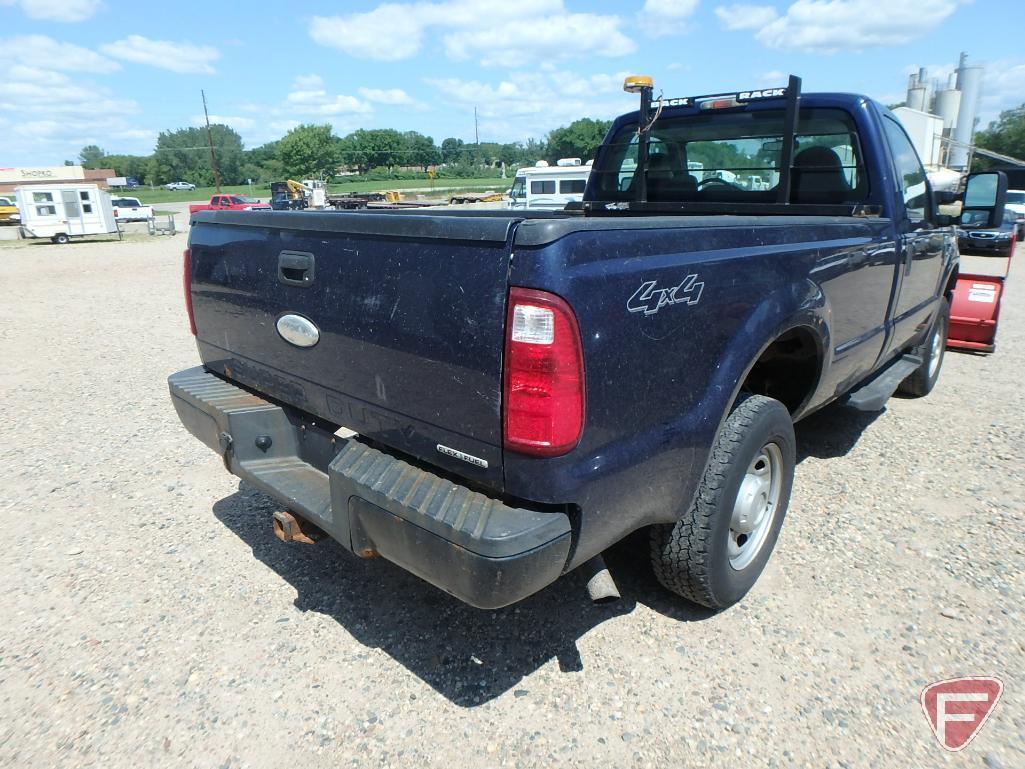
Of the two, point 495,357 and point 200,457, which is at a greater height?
point 495,357

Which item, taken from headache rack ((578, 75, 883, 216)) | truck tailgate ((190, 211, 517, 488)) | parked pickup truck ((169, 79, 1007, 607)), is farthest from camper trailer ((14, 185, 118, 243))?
truck tailgate ((190, 211, 517, 488))

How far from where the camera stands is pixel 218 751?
7.31 feet

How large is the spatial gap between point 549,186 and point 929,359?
66.4 feet

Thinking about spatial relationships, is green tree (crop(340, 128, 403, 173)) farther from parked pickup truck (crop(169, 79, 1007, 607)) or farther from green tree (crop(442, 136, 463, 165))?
parked pickup truck (crop(169, 79, 1007, 607))

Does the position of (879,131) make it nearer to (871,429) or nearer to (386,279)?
(871,429)

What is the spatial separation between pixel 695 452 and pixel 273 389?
169 cm

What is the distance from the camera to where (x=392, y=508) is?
213 cm

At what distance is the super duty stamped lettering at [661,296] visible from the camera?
79.6 inches

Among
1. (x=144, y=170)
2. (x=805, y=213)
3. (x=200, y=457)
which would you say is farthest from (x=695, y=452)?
(x=144, y=170)

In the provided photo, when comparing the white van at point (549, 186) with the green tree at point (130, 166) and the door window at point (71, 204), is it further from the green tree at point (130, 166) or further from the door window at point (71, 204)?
the green tree at point (130, 166)

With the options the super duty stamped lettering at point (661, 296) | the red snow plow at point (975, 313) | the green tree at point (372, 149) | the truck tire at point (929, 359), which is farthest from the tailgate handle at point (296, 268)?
the green tree at point (372, 149)

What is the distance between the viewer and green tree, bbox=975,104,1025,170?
5503cm

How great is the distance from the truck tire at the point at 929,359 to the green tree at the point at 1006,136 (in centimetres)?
5756

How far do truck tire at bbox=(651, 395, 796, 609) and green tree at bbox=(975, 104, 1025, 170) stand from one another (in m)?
61.5
